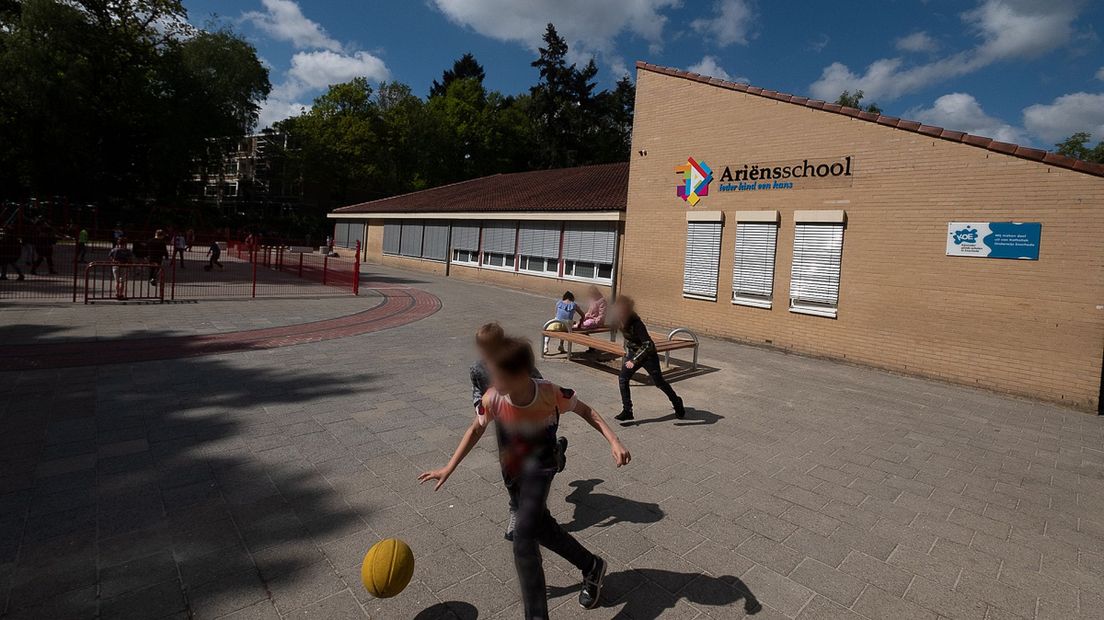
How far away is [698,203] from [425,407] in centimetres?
885

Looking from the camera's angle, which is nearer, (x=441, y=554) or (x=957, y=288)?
(x=441, y=554)

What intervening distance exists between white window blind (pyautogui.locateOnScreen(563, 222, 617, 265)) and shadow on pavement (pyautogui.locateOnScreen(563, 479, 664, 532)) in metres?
13.4

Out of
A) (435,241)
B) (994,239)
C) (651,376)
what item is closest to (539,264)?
(435,241)

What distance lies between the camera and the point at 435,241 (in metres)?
26.6

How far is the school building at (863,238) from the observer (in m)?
8.32

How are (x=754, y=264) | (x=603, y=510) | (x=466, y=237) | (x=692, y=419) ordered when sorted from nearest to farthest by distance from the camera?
(x=603, y=510) → (x=692, y=419) → (x=754, y=264) → (x=466, y=237)

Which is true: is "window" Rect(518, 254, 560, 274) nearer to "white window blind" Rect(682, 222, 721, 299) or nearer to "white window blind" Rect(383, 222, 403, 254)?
"white window blind" Rect(682, 222, 721, 299)

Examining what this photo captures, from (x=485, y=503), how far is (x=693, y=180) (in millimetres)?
10619

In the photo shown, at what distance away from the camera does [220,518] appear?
146 inches

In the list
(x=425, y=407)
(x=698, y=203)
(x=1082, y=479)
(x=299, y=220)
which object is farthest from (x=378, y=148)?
(x=1082, y=479)

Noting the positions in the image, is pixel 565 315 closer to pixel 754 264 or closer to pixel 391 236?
pixel 754 264

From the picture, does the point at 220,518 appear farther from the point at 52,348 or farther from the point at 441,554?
the point at 52,348

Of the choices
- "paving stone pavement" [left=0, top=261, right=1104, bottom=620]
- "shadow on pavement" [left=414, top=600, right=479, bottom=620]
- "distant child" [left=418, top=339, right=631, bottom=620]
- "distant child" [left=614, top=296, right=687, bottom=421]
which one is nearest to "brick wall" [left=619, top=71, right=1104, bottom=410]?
"paving stone pavement" [left=0, top=261, right=1104, bottom=620]

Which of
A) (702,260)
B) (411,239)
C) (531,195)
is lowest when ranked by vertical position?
(702,260)
